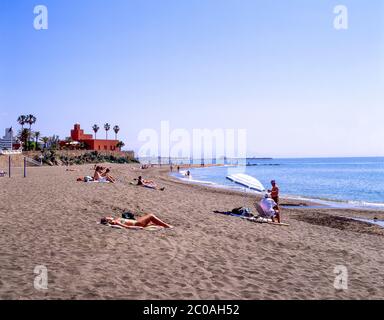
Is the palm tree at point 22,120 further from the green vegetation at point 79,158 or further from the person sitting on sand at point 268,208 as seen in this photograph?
the person sitting on sand at point 268,208

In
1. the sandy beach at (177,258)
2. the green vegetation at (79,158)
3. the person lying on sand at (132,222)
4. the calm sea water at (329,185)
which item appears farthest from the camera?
the green vegetation at (79,158)

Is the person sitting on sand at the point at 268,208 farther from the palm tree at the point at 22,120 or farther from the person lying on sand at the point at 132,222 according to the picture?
the palm tree at the point at 22,120

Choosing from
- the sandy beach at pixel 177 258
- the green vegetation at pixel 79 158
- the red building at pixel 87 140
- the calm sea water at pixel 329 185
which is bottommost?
the calm sea water at pixel 329 185

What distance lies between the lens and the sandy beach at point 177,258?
5.38 m

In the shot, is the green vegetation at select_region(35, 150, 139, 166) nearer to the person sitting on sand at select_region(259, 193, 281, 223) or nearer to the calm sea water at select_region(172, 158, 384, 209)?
the calm sea water at select_region(172, 158, 384, 209)

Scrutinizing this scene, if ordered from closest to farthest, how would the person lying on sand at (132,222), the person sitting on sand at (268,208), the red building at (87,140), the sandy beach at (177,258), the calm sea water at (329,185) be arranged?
the sandy beach at (177,258) → the person lying on sand at (132,222) → the person sitting on sand at (268,208) → the calm sea water at (329,185) → the red building at (87,140)

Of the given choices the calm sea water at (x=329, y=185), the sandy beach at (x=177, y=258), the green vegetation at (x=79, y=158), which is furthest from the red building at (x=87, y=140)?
the sandy beach at (x=177, y=258)

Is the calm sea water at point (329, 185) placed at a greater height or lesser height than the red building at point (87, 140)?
lesser

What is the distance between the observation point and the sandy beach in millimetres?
5375

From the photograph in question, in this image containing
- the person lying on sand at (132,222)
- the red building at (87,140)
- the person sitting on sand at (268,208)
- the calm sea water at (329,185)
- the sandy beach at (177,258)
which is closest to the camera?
the sandy beach at (177,258)

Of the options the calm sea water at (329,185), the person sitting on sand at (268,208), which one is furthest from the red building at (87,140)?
the person sitting on sand at (268,208)

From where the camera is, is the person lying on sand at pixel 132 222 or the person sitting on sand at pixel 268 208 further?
the person sitting on sand at pixel 268 208

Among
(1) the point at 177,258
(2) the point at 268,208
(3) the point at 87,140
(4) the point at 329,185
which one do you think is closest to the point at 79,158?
(3) the point at 87,140
